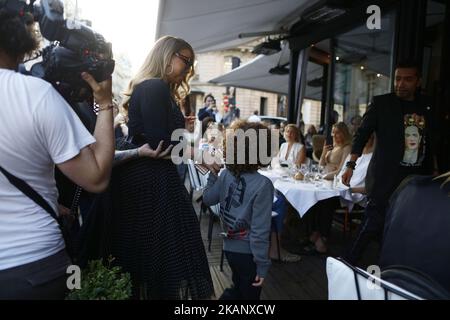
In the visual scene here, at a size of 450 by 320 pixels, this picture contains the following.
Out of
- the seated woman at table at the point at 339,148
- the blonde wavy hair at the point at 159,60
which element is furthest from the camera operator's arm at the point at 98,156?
the seated woman at table at the point at 339,148

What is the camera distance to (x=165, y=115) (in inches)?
68.4

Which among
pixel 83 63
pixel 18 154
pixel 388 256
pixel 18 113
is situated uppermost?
pixel 83 63

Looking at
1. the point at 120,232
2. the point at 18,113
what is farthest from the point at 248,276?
the point at 18,113

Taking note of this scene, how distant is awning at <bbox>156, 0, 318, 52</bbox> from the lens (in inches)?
197

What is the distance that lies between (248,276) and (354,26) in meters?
4.61

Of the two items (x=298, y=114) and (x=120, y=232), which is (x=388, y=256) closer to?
(x=120, y=232)

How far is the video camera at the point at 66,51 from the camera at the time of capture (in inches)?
41.3

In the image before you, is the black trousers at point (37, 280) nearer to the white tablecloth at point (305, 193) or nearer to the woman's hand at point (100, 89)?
the woman's hand at point (100, 89)

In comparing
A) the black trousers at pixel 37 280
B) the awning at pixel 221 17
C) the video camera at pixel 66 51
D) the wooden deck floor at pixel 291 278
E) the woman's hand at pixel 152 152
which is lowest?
the wooden deck floor at pixel 291 278

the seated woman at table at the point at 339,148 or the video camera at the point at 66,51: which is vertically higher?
the video camera at the point at 66,51

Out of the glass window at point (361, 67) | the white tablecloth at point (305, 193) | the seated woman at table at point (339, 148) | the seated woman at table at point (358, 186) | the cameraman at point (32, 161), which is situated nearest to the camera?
the cameraman at point (32, 161)

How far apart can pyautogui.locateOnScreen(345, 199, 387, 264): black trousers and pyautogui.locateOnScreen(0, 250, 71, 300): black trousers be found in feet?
8.93

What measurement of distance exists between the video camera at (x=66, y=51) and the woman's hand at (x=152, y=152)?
56cm

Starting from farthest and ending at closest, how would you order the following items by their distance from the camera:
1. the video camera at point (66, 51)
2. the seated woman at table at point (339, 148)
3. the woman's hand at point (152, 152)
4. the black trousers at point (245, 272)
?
the seated woman at table at point (339, 148) → the black trousers at point (245, 272) → the woman's hand at point (152, 152) → the video camera at point (66, 51)
